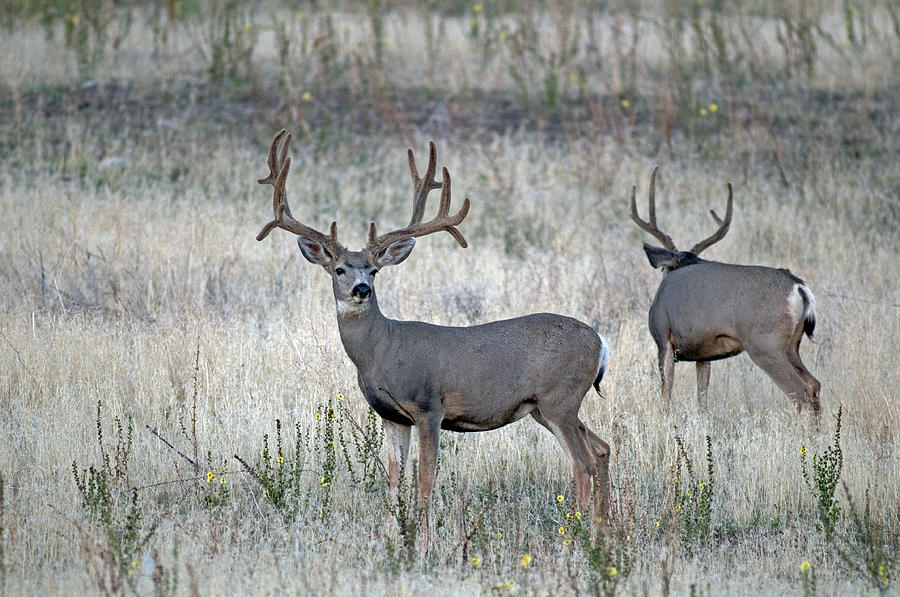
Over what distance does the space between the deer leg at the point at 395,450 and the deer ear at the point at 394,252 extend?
933mm

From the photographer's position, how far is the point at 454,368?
6.08 metres

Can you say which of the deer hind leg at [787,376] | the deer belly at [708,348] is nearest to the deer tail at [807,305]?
the deer hind leg at [787,376]

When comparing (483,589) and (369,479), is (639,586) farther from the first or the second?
(369,479)

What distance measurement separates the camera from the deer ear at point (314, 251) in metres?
6.31

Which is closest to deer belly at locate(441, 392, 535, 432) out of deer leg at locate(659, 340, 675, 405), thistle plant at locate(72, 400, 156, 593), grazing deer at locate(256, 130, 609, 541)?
grazing deer at locate(256, 130, 609, 541)

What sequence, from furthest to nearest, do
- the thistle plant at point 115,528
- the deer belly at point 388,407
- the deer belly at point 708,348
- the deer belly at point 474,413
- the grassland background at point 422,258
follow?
the deer belly at point 708,348
the deer belly at point 474,413
the deer belly at point 388,407
the grassland background at point 422,258
the thistle plant at point 115,528

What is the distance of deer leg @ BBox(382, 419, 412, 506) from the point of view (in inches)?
241

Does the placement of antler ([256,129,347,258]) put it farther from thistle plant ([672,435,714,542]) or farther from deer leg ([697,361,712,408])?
deer leg ([697,361,712,408])

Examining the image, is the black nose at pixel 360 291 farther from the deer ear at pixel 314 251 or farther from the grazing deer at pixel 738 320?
the grazing deer at pixel 738 320

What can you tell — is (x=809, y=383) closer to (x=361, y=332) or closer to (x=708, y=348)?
(x=708, y=348)

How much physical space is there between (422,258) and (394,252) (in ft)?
17.4

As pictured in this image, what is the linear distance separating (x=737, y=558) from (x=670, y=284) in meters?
2.99

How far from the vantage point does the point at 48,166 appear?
1400 cm

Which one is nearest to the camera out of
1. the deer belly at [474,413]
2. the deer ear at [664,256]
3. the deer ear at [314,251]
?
the deer belly at [474,413]
